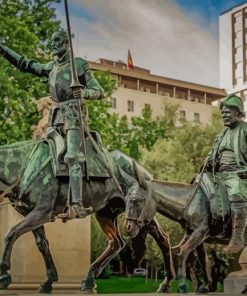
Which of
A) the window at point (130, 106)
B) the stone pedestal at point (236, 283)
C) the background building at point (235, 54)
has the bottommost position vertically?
the stone pedestal at point (236, 283)

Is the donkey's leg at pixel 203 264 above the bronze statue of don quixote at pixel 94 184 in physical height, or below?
below

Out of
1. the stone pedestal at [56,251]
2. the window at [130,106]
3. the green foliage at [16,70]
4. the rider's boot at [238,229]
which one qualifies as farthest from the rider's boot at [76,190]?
the window at [130,106]

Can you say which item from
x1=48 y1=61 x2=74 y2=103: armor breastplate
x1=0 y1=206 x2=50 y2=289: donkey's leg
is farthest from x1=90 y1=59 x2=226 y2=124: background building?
x1=0 y1=206 x2=50 y2=289: donkey's leg

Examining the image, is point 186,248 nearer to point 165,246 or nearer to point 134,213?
point 134,213

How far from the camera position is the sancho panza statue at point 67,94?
12.2 metres

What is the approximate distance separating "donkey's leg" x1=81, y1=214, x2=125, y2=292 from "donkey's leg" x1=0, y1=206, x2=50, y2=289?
146 cm

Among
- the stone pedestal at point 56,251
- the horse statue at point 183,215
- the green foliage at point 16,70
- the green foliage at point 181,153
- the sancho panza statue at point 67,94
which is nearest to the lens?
the sancho panza statue at point 67,94

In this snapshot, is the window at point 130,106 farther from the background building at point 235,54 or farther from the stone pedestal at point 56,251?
the stone pedestal at point 56,251

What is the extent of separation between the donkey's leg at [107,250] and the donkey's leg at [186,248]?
4.31 ft

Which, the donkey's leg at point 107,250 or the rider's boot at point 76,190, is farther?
the donkey's leg at point 107,250

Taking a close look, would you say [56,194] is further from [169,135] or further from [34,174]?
[169,135]

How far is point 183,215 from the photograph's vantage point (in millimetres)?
13008

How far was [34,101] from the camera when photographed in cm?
3147

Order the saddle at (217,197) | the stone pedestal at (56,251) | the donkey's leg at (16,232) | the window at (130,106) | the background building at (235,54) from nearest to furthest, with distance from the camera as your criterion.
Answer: the donkey's leg at (16,232), the saddle at (217,197), the stone pedestal at (56,251), the background building at (235,54), the window at (130,106)
